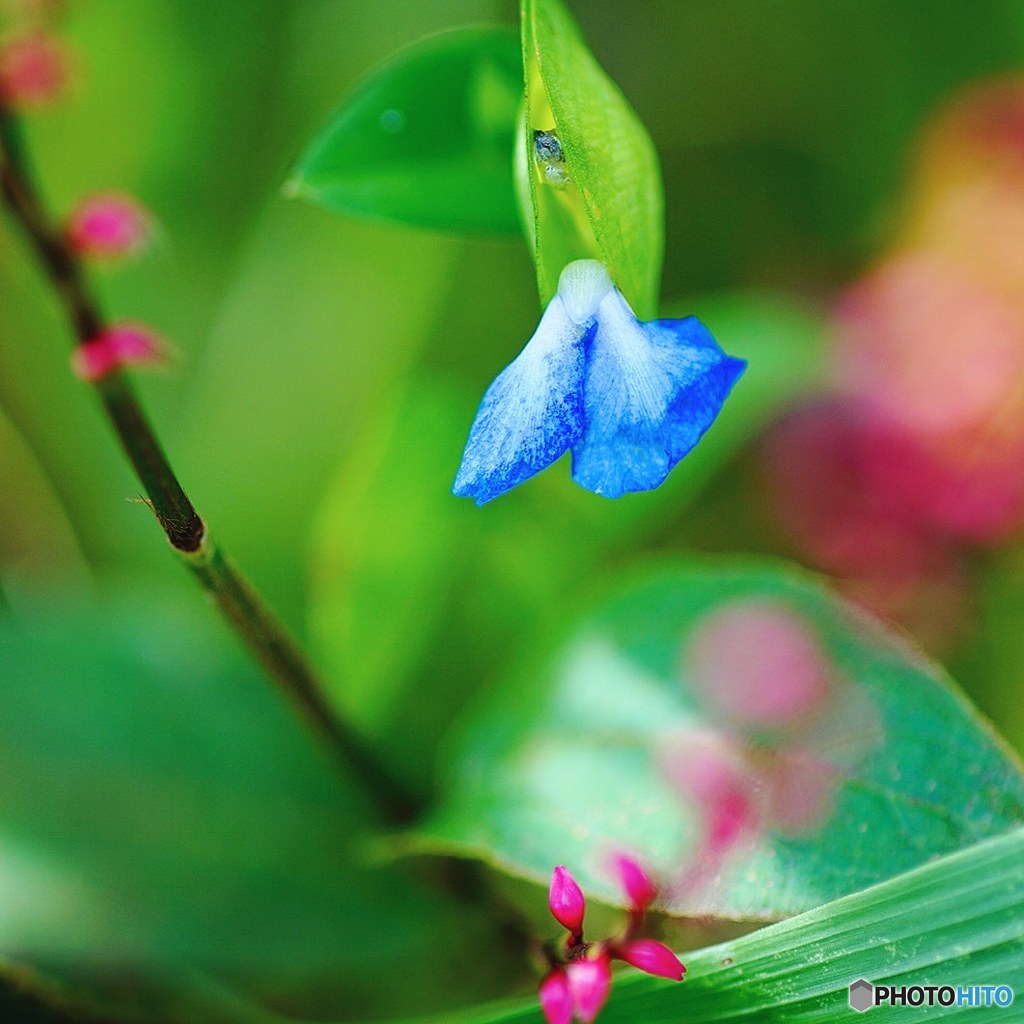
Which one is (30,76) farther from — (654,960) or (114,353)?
(654,960)

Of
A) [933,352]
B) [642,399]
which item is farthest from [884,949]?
[933,352]

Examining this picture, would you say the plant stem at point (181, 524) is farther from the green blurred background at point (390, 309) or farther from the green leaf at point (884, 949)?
the green leaf at point (884, 949)

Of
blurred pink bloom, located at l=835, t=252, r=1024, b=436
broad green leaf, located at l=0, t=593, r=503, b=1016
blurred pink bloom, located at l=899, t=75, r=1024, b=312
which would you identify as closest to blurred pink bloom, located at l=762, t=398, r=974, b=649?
blurred pink bloom, located at l=835, t=252, r=1024, b=436

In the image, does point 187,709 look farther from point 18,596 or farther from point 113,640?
point 18,596

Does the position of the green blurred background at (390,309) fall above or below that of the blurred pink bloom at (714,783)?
above

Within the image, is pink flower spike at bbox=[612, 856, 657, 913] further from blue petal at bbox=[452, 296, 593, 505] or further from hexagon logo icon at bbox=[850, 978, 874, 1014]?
blue petal at bbox=[452, 296, 593, 505]

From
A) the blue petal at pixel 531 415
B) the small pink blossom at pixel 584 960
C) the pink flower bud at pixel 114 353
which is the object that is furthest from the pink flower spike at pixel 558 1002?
the pink flower bud at pixel 114 353
